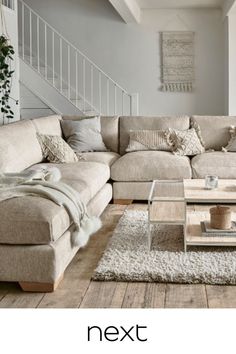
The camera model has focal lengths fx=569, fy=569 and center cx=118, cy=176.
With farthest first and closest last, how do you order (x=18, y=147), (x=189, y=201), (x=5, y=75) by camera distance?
(x=5, y=75) → (x=18, y=147) → (x=189, y=201)

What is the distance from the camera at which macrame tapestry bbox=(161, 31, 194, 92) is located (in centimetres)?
987

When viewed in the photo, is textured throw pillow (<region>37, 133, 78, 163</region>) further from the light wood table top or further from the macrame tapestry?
the macrame tapestry

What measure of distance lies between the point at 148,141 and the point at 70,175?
169 cm

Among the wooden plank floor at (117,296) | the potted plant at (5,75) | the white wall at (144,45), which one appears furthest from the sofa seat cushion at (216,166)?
the white wall at (144,45)

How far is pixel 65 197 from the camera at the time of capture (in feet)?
11.3

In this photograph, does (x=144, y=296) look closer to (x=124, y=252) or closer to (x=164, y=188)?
(x=124, y=252)

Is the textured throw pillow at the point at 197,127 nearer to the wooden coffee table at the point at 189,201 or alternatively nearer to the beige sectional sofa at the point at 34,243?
the wooden coffee table at the point at 189,201

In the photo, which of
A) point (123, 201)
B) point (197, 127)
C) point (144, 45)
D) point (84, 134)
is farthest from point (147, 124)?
point (144, 45)

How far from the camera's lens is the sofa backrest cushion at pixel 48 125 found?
5.48 metres

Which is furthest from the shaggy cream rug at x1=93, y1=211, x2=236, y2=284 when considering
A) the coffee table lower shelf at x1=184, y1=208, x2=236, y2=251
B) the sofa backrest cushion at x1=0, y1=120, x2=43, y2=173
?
the sofa backrest cushion at x1=0, y1=120, x2=43, y2=173

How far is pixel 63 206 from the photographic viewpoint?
131 inches

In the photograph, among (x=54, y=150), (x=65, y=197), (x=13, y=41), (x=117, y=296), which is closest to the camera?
(x=117, y=296)

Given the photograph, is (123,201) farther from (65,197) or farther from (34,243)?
(34,243)

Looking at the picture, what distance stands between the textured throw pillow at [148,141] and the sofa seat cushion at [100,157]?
233 mm
